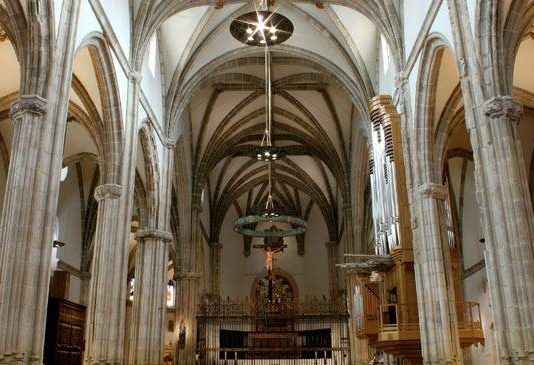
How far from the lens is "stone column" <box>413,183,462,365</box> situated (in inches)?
511

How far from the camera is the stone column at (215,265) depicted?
3319cm

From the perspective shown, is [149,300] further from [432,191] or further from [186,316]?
[432,191]

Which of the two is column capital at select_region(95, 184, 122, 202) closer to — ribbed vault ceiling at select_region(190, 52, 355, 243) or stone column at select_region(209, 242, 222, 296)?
ribbed vault ceiling at select_region(190, 52, 355, 243)

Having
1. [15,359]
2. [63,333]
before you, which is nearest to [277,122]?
[63,333]

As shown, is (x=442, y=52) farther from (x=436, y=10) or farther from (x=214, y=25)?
(x=214, y=25)

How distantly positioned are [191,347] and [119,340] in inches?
450

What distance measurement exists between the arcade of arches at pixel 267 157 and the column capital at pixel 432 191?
0.03 metres

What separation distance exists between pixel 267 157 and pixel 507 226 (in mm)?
12437

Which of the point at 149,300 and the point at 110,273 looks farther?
the point at 149,300

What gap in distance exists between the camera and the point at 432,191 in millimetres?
14188

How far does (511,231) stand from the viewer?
9.56 metres

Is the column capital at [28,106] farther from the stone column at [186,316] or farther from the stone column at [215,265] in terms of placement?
the stone column at [215,265]

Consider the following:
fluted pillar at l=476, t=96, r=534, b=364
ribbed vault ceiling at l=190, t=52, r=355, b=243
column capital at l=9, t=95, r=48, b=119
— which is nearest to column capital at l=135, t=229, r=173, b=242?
ribbed vault ceiling at l=190, t=52, r=355, b=243

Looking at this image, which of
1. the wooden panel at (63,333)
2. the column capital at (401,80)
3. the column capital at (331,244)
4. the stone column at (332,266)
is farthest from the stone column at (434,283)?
the column capital at (331,244)
